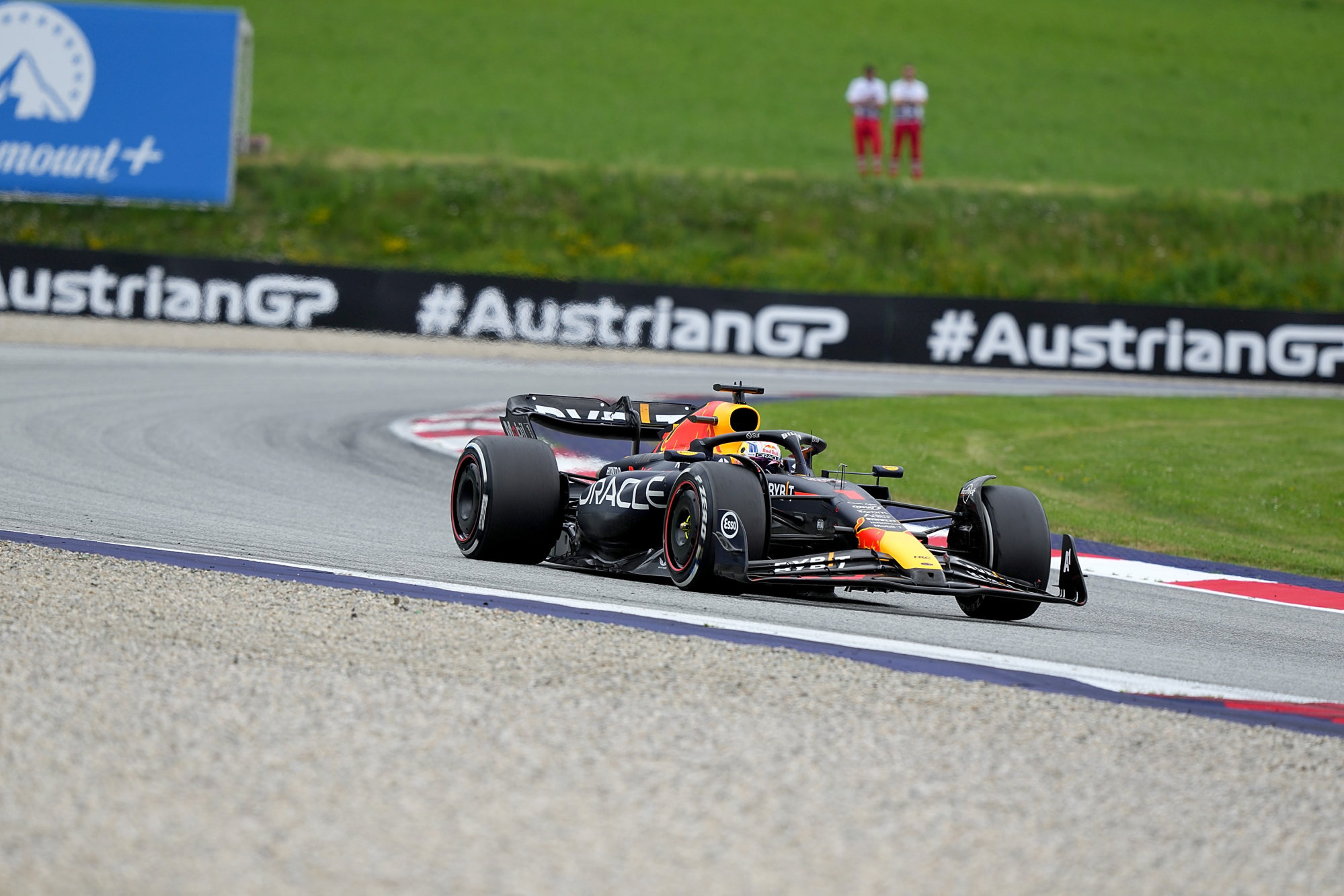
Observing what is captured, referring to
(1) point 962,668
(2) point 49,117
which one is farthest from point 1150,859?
(2) point 49,117

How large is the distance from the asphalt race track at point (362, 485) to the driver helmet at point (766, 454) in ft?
2.41

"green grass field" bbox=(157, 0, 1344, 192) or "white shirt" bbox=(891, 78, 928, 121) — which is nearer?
"white shirt" bbox=(891, 78, 928, 121)

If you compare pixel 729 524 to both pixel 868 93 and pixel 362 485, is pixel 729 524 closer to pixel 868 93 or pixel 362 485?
pixel 362 485

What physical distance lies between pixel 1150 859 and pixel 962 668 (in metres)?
2.04


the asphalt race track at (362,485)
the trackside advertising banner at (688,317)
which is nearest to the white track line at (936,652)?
the asphalt race track at (362,485)

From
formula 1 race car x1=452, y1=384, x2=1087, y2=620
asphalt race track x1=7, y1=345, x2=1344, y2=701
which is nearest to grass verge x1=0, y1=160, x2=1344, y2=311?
asphalt race track x1=7, y1=345, x2=1344, y2=701

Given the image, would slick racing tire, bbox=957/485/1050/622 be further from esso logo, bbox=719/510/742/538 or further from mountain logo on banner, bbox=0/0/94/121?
mountain logo on banner, bbox=0/0/94/121

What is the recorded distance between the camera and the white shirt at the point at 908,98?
102 feet

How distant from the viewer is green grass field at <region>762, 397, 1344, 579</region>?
1141cm

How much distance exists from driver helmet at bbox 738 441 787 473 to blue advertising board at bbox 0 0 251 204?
930 inches

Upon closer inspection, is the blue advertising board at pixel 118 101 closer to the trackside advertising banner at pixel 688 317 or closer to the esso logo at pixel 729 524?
the trackside advertising banner at pixel 688 317

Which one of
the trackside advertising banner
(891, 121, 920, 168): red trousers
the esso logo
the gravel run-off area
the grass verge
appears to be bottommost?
the gravel run-off area

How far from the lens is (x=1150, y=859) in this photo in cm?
403

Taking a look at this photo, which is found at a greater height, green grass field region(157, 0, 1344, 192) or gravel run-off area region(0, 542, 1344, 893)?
green grass field region(157, 0, 1344, 192)
